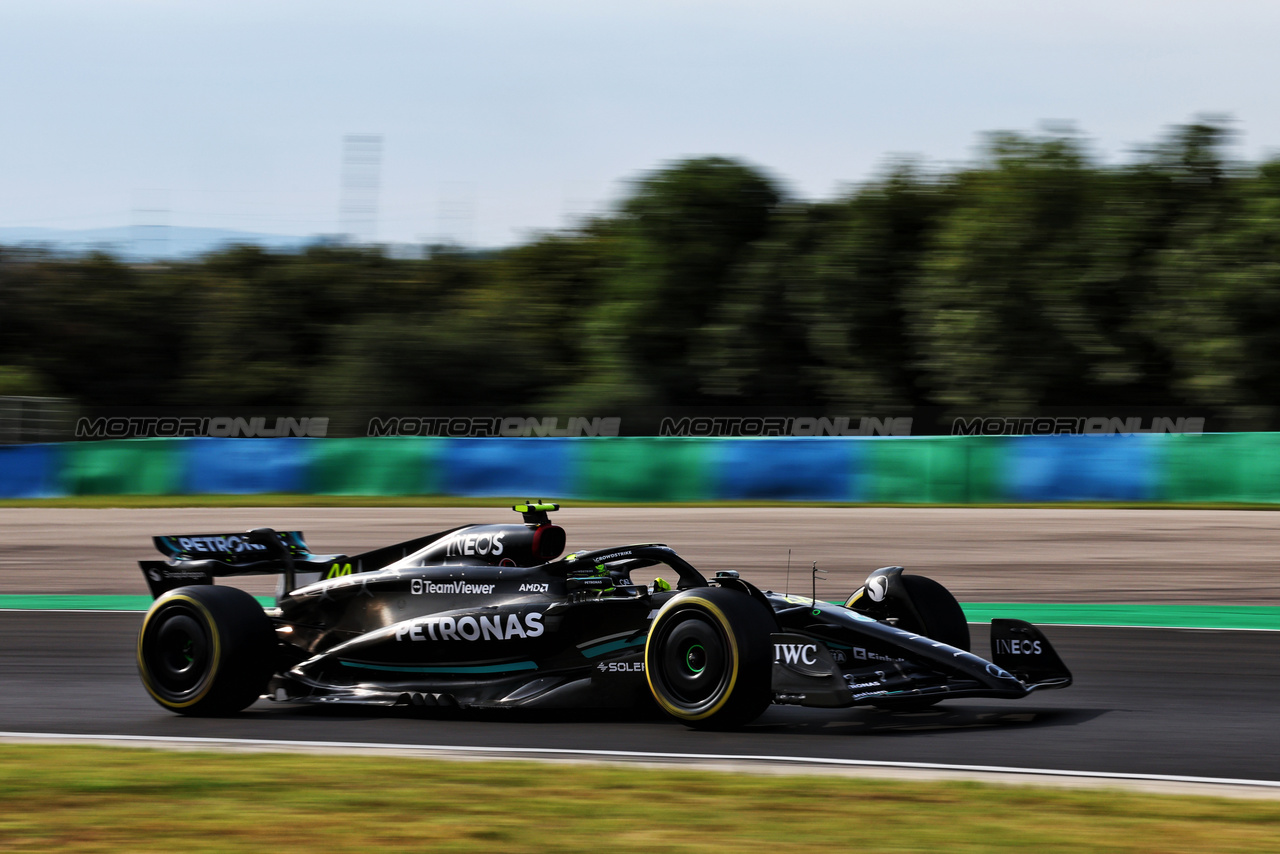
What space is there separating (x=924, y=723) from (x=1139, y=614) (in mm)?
5735

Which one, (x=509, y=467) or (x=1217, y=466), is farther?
(x=509, y=467)

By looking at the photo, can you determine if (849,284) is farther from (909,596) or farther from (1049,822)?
(1049,822)

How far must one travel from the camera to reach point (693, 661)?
6520mm

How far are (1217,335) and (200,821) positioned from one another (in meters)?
27.8

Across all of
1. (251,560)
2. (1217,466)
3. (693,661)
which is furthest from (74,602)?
(1217,466)

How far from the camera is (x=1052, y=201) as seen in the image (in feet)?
109

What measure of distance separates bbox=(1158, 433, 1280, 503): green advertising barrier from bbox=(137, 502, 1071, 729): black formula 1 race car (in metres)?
12.9

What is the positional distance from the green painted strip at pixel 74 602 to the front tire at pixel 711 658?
7.11m

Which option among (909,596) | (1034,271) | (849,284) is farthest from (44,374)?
(909,596)

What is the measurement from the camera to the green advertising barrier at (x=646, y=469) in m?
21.0

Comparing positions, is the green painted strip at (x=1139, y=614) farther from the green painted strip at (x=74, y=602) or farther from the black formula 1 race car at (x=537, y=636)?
the green painted strip at (x=74, y=602)

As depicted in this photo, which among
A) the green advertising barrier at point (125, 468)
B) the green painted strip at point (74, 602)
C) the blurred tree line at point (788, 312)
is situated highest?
the blurred tree line at point (788, 312)

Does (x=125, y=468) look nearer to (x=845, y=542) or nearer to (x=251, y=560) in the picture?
(x=845, y=542)

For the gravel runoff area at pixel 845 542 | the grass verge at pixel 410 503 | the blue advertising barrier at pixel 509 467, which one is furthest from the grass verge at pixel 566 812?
the blue advertising barrier at pixel 509 467
